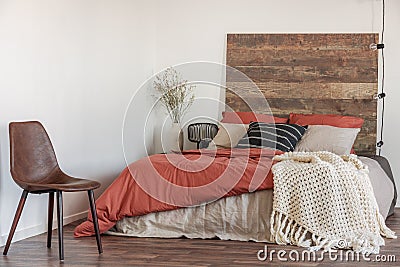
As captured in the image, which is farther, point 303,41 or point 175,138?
point 175,138

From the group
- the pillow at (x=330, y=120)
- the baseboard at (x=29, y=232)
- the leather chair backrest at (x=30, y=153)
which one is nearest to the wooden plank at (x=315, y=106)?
the pillow at (x=330, y=120)

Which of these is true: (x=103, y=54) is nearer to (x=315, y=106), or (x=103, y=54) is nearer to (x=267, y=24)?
(x=267, y=24)

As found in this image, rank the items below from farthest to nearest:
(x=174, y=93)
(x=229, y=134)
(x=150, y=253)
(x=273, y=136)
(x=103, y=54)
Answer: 1. (x=174, y=93)
2. (x=229, y=134)
3. (x=103, y=54)
4. (x=273, y=136)
5. (x=150, y=253)

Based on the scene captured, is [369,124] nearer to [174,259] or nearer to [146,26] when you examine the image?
[146,26]

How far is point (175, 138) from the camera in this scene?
7.34 meters

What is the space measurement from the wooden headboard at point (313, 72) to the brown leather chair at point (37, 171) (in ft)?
8.81

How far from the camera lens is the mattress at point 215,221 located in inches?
204

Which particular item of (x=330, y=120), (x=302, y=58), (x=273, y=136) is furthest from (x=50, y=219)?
(x=302, y=58)

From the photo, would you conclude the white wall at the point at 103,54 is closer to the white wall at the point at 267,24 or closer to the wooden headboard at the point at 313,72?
the white wall at the point at 267,24

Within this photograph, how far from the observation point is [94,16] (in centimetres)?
634

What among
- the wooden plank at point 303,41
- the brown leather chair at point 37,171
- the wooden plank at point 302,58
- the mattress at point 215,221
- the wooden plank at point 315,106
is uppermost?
the wooden plank at point 303,41

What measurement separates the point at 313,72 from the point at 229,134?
1.13m

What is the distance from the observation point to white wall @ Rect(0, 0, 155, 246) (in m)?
5.16

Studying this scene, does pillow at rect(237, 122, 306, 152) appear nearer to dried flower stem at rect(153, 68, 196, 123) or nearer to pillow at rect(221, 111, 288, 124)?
pillow at rect(221, 111, 288, 124)
